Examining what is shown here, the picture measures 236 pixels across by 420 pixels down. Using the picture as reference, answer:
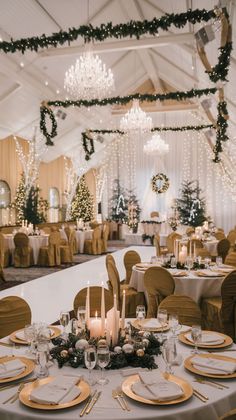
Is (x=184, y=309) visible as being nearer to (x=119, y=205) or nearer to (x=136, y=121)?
(x=136, y=121)

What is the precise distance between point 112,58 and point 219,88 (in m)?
5.43

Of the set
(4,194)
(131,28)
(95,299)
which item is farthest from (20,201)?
(95,299)

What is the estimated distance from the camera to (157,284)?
4.61 meters

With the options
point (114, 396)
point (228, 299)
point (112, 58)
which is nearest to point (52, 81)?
point (112, 58)

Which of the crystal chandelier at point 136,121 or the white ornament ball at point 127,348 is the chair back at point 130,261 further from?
the crystal chandelier at point 136,121

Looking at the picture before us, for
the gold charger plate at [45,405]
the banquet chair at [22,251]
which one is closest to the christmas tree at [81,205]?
the banquet chair at [22,251]

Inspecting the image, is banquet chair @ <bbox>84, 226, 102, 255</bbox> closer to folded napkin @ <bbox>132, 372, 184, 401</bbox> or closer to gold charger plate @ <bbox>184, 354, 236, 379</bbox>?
gold charger plate @ <bbox>184, 354, 236, 379</bbox>

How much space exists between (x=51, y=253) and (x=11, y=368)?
823 cm

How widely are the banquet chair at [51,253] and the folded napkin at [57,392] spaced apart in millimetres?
8301

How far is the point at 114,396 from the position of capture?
183 cm

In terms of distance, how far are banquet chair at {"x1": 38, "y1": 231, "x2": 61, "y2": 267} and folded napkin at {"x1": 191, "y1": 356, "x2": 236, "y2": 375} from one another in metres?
8.19

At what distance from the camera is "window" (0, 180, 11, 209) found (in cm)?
1426

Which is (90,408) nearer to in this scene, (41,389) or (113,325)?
(41,389)

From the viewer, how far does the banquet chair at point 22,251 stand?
386 inches
